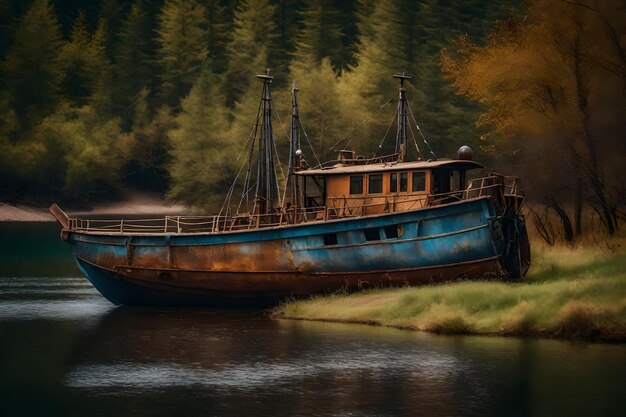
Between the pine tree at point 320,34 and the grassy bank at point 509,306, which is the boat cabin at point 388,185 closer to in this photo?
the grassy bank at point 509,306

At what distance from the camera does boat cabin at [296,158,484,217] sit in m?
40.8

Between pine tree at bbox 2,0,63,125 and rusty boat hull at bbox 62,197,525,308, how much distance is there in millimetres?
75203

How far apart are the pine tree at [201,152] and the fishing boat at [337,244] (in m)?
54.9

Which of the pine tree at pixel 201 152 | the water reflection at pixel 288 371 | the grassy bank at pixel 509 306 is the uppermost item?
the pine tree at pixel 201 152

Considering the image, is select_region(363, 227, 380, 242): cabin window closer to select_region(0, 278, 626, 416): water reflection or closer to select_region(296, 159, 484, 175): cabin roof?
select_region(296, 159, 484, 175): cabin roof

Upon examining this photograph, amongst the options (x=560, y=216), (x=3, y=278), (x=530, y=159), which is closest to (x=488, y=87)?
(x=530, y=159)

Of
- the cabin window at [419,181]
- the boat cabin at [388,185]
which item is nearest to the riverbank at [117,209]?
the boat cabin at [388,185]

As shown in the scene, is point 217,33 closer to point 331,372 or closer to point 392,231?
point 392,231

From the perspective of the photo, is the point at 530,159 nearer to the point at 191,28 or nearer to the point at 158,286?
the point at 158,286

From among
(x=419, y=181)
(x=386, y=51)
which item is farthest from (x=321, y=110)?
(x=419, y=181)

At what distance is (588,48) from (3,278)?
31.3m

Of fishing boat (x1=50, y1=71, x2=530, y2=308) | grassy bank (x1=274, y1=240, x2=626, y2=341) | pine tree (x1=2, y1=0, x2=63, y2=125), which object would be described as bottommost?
grassy bank (x1=274, y1=240, x2=626, y2=341)

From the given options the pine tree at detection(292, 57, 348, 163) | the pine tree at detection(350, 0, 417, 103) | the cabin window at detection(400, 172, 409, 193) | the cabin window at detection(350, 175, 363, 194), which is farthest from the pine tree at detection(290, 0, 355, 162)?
the cabin window at detection(400, 172, 409, 193)

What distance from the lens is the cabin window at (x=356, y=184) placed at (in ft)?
139
